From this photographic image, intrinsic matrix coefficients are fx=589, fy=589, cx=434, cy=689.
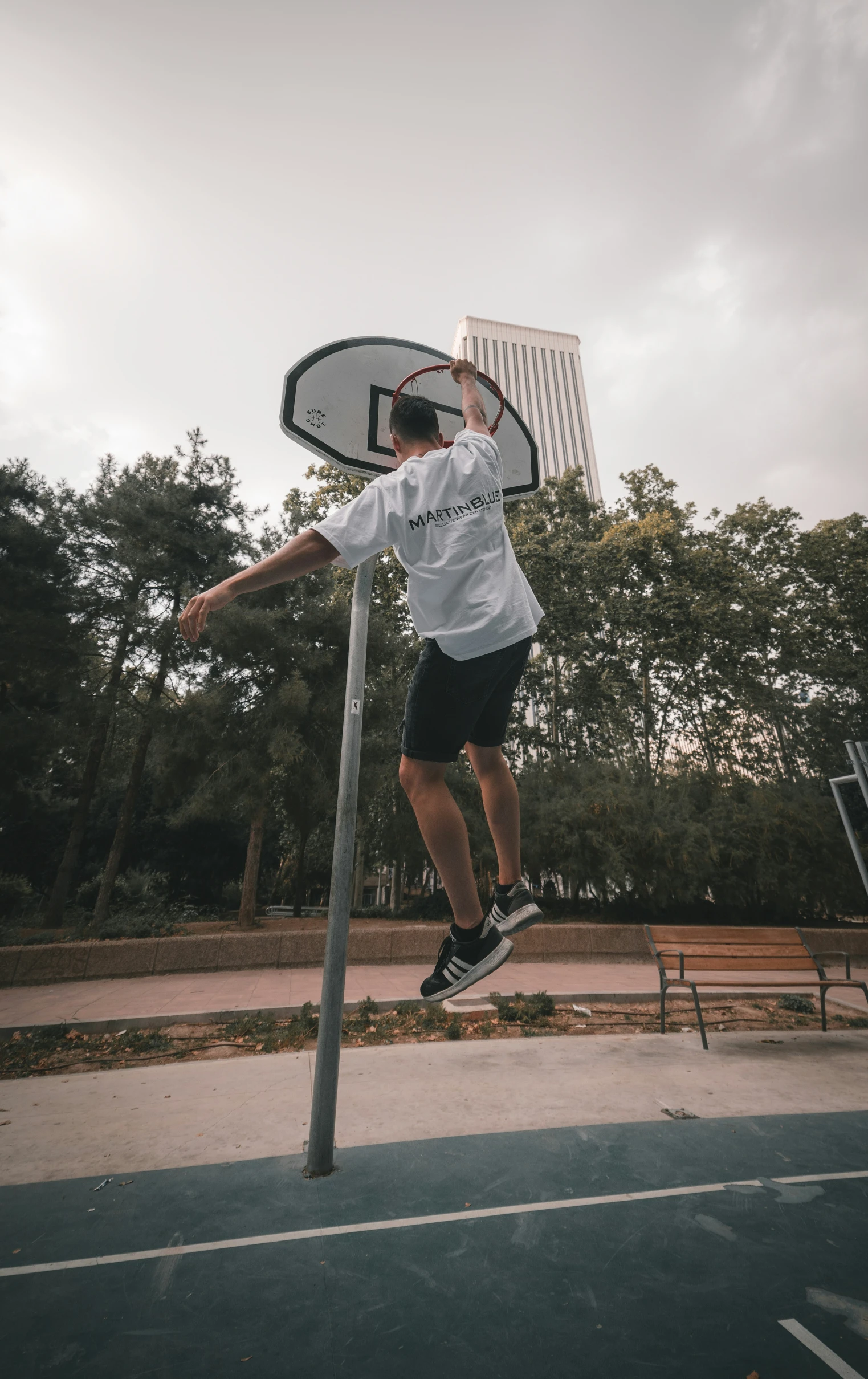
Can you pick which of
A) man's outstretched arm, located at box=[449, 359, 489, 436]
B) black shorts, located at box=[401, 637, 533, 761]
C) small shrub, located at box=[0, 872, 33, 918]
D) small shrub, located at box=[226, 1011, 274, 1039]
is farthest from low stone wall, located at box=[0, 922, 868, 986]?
man's outstretched arm, located at box=[449, 359, 489, 436]

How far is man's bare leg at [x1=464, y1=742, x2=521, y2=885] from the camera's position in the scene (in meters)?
2.06

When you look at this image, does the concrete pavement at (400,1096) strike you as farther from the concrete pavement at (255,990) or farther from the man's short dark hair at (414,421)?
the man's short dark hair at (414,421)

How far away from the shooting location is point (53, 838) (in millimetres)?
20297

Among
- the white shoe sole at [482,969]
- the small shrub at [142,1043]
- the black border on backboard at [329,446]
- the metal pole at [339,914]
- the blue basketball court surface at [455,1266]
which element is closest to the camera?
the white shoe sole at [482,969]

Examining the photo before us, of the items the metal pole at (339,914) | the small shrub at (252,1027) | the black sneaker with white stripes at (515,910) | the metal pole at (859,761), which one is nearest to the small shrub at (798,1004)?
the metal pole at (859,761)

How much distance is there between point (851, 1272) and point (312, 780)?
37.2ft

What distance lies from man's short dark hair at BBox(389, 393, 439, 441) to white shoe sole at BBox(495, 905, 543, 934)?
1.84 meters

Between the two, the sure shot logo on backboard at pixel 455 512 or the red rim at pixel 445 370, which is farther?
the red rim at pixel 445 370

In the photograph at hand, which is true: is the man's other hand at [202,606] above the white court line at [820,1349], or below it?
above

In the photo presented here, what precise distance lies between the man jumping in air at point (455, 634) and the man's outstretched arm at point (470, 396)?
0.32 feet

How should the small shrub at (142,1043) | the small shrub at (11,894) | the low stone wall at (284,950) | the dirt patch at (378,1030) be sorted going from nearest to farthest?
the dirt patch at (378,1030) → the small shrub at (142,1043) → the low stone wall at (284,950) → the small shrub at (11,894)

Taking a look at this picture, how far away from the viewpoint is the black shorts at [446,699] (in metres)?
1.87

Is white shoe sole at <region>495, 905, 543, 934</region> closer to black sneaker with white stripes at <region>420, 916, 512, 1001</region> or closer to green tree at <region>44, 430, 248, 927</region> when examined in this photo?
black sneaker with white stripes at <region>420, 916, 512, 1001</region>

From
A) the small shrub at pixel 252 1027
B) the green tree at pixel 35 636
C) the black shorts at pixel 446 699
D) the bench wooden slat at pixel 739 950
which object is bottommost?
the small shrub at pixel 252 1027
